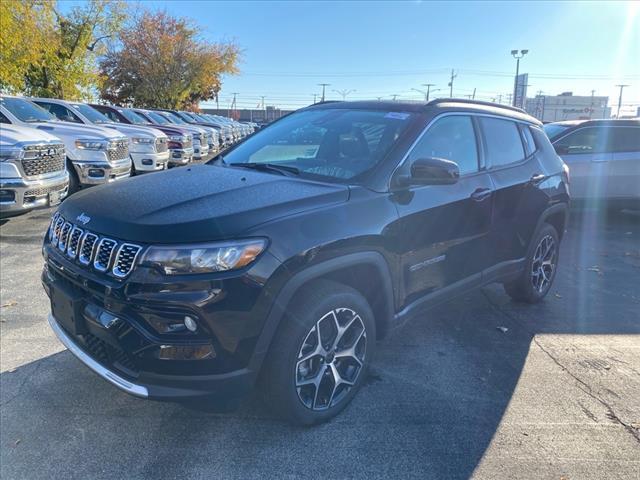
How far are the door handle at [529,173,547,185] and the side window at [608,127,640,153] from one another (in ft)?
15.9

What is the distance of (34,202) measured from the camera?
6355mm

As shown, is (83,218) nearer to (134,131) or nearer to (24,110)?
(24,110)

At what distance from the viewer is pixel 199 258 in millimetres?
2260

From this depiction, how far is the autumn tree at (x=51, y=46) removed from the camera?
17.4 meters

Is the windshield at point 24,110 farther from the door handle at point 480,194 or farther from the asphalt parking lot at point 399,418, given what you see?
the door handle at point 480,194

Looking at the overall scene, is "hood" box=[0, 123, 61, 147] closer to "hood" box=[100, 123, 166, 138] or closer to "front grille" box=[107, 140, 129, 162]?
"front grille" box=[107, 140, 129, 162]

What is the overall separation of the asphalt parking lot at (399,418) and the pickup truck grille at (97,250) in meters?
0.79

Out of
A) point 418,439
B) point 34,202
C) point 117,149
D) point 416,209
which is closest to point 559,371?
→ point 418,439

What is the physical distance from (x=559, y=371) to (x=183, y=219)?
2.92 m

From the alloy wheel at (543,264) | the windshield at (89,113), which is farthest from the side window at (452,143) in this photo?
the windshield at (89,113)

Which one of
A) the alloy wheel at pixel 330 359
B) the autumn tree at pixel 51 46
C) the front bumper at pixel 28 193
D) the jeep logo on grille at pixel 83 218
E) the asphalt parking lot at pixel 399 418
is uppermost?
the autumn tree at pixel 51 46

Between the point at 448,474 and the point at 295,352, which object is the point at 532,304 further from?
the point at 295,352

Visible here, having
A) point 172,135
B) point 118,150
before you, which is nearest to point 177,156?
point 172,135

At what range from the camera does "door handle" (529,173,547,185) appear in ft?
14.3
